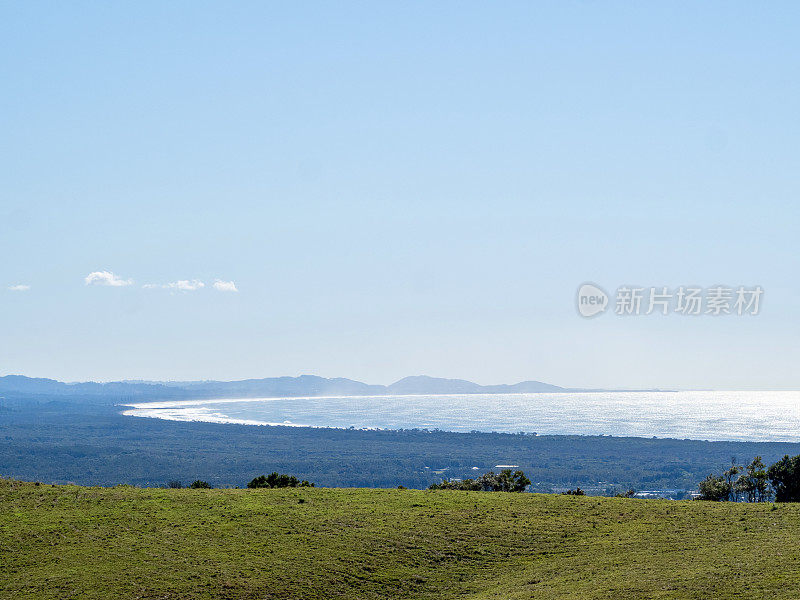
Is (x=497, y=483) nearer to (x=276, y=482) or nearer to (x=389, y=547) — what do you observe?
(x=276, y=482)

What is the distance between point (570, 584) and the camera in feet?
103

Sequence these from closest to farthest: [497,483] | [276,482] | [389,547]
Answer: [389,547] < [276,482] < [497,483]

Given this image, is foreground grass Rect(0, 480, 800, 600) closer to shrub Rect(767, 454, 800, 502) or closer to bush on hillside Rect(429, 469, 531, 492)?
bush on hillside Rect(429, 469, 531, 492)

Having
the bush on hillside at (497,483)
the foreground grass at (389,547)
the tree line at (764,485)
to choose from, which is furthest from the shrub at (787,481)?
the foreground grass at (389,547)

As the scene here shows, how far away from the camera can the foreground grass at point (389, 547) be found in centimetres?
3203

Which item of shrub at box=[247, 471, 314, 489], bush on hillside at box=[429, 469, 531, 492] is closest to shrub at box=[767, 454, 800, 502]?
bush on hillside at box=[429, 469, 531, 492]

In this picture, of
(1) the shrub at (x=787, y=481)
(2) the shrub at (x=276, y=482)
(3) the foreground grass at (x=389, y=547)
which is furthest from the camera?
(1) the shrub at (x=787, y=481)

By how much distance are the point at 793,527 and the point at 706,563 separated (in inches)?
355

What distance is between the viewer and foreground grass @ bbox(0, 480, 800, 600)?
1261 inches

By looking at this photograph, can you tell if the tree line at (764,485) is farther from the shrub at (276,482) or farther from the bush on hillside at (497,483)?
the shrub at (276,482)

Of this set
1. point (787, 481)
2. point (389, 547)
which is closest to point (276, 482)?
point (389, 547)

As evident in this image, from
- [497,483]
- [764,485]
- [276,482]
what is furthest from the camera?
[764,485]

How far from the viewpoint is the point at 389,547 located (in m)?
38.1

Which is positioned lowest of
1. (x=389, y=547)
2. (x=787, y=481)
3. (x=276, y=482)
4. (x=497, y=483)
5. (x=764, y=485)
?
(x=497, y=483)
